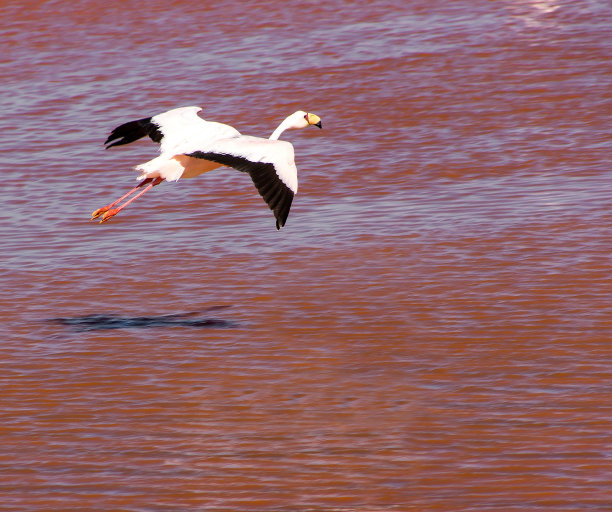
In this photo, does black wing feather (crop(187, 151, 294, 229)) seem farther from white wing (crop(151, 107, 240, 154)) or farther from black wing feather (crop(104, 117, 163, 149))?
black wing feather (crop(104, 117, 163, 149))

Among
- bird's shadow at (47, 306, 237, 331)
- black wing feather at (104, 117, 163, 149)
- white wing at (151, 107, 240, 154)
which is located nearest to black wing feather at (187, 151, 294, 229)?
white wing at (151, 107, 240, 154)

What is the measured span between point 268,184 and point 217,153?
17.6 inches

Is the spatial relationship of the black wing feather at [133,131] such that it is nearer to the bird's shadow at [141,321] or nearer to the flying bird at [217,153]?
the flying bird at [217,153]

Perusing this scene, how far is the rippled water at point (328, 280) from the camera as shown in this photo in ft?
18.2

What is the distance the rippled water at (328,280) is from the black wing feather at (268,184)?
791 mm

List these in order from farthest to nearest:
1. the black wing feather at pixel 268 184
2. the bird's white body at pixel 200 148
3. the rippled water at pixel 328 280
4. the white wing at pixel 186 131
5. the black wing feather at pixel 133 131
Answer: the black wing feather at pixel 133 131, the white wing at pixel 186 131, the bird's white body at pixel 200 148, the black wing feather at pixel 268 184, the rippled water at pixel 328 280

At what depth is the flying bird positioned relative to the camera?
712cm

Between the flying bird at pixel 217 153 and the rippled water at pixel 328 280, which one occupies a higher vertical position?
the flying bird at pixel 217 153

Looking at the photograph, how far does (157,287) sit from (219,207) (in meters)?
1.89

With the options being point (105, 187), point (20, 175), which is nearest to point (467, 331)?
point (105, 187)

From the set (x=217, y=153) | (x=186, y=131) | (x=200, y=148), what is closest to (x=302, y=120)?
(x=186, y=131)

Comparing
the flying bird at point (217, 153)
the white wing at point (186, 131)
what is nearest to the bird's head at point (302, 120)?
the flying bird at point (217, 153)

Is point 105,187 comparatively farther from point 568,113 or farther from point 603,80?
point 603,80

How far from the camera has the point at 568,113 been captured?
11.9 meters
